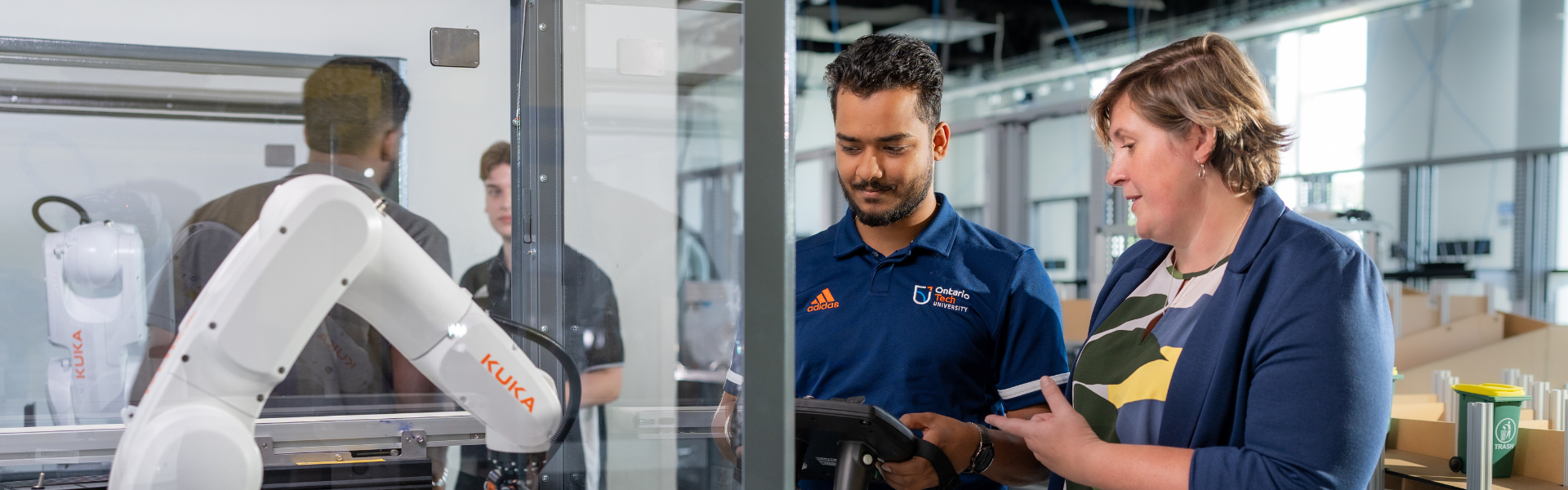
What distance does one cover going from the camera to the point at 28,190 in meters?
0.98

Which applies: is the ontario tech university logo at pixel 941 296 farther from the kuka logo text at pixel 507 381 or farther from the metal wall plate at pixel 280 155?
the metal wall plate at pixel 280 155

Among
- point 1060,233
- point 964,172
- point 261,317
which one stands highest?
point 964,172

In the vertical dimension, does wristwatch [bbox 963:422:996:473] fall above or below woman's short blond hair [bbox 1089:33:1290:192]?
below

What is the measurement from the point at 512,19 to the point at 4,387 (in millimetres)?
682

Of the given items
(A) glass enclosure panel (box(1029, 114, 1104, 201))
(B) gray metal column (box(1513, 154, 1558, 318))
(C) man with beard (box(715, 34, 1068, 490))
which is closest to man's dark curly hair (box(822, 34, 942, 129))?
(C) man with beard (box(715, 34, 1068, 490))

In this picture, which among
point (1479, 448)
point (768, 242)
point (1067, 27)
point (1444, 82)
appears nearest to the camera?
point (768, 242)

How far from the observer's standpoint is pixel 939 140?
5.03 feet

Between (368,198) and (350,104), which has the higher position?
(350,104)

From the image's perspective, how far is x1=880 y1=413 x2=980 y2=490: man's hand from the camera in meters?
1.24

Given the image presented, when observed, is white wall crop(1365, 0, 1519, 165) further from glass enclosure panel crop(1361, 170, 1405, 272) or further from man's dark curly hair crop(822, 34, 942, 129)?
man's dark curly hair crop(822, 34, 942, 129)

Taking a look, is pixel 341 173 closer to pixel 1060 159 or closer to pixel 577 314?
pixel 577 314

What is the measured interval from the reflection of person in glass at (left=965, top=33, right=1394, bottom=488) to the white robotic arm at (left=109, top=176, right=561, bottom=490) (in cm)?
78

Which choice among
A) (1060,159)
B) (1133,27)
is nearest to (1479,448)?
(1133,27)

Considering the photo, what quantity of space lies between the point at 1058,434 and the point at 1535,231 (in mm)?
6014
